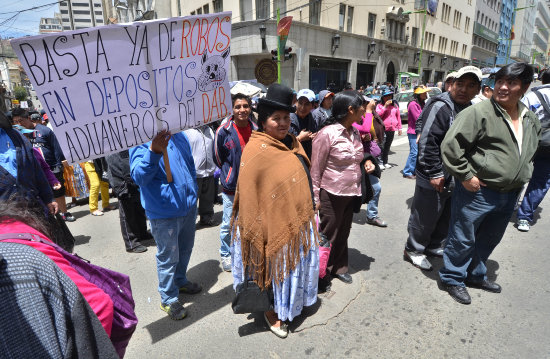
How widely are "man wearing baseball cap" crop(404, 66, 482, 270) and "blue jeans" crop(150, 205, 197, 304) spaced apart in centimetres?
232

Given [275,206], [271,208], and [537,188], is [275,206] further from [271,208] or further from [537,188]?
[537,188]

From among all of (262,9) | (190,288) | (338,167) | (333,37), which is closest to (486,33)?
(333,37)

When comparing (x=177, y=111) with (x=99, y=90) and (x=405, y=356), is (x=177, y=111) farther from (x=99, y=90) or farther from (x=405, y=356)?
(x=405, y=356)

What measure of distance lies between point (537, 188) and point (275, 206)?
4.23 m

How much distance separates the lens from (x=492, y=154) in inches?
100

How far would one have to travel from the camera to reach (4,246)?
0.90 meters

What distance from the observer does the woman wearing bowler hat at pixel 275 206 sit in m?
2.17

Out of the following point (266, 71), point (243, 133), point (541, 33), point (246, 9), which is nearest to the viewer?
point (243, 133)

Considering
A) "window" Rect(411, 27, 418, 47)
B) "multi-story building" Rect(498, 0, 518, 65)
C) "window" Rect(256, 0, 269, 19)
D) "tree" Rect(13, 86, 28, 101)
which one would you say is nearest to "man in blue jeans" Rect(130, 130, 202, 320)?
"window" Rect(256, 0, 269, 19)

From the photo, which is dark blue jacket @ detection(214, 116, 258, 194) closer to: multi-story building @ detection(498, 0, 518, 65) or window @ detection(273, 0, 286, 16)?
window @ detection(273, 0, 286, 16)

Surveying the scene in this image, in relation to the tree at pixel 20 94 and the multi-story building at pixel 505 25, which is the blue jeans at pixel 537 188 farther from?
the tree at pixel 20 94

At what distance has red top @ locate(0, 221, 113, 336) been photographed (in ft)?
3.39

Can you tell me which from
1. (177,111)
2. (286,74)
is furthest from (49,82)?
(286,74)

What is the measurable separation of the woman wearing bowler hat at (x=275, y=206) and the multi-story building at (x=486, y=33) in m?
49.6
